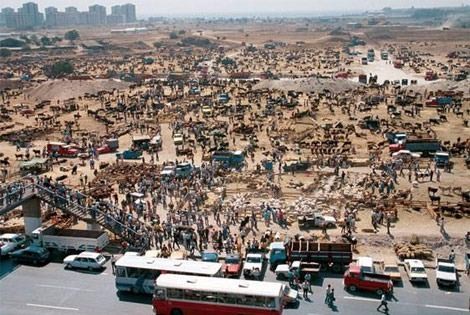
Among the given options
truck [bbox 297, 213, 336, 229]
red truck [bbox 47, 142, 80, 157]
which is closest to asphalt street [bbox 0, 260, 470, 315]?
truck [bbox 297, 213, 336, 229]

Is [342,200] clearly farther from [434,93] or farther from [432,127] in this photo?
[434,93]

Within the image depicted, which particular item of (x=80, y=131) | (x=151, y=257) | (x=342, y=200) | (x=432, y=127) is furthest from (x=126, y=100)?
(x=151, y=257)

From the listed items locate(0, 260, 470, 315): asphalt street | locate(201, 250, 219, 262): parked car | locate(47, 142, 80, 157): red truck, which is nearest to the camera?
locate(0, 260, 470, 315): asphalt street

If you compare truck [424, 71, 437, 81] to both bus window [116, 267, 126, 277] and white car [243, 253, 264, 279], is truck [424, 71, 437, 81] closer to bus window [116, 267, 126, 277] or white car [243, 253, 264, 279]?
white car [243, 253, 264, 279]

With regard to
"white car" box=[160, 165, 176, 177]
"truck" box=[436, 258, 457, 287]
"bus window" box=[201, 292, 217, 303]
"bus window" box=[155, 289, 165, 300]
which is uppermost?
"bus window" box=[201, 292, 217, 303]

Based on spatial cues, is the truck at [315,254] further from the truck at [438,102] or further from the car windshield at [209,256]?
the truck at [438,102]

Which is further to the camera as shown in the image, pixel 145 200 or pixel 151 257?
pixel 145 200
